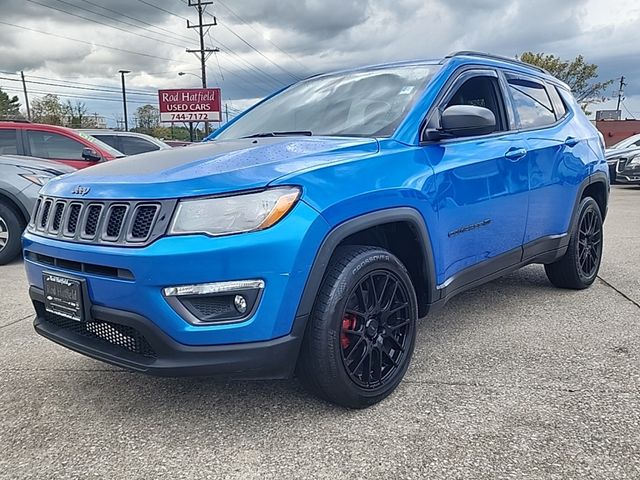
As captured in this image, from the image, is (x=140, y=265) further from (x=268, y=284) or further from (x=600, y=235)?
(x=600, y=235)

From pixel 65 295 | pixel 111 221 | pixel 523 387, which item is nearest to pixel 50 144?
pixel 65 295

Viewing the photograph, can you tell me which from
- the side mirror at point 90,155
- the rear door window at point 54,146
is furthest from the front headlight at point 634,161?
the rear door window at point 54,146

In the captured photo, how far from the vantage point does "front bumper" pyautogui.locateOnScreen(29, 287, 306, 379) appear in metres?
2.27

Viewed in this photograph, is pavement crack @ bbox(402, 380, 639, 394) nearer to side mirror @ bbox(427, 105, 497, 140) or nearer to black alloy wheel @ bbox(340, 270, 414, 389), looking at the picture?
black alloy wheel @ bbox(340, 270, 414, 389)

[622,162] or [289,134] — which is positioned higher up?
[289,134]

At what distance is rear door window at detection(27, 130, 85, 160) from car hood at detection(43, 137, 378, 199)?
533 cm

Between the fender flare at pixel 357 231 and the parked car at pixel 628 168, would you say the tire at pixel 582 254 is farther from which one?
the parked car at pixel 628 168

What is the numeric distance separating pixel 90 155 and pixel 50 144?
626 mm

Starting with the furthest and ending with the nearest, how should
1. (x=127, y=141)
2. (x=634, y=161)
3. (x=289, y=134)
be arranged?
(x=634, y=161)
(x=127, y=141)
(x=289, y=134)

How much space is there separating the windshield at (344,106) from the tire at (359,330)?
763mm

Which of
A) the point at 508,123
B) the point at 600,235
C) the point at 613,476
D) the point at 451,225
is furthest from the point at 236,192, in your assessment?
the point at 600,235

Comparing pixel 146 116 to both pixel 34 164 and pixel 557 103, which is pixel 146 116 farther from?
pixel 557 103

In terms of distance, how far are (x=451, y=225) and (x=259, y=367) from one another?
1379 millimetres

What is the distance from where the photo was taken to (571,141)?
4426mm
